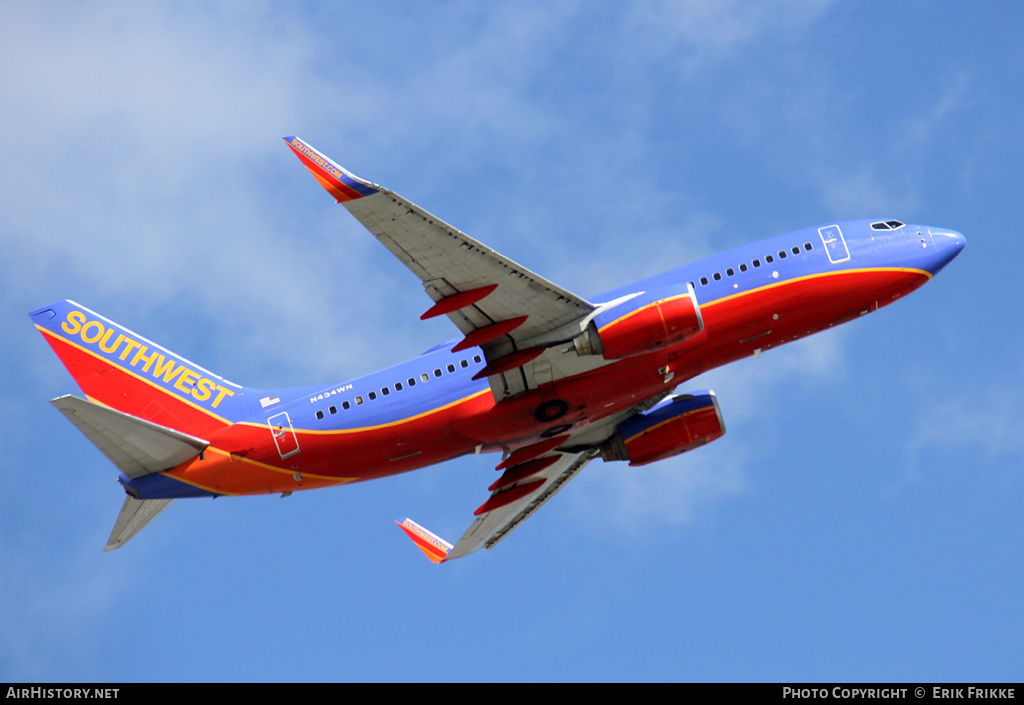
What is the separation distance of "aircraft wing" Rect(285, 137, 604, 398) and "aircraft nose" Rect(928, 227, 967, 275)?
15223 mm

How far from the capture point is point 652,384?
41250 mm

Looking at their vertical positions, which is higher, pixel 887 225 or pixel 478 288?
pixel 887 225

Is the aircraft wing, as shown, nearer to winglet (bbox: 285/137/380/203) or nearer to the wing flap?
winglet (bbox: 285/137/380/203)

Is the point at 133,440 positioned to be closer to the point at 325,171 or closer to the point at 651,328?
the point at 325,171

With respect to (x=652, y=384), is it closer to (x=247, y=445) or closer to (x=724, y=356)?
(x=724, y=356)

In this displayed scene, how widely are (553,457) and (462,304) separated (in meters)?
13.5

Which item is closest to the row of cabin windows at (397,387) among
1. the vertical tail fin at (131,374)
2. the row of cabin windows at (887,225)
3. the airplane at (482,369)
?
the airplane at (482,369)

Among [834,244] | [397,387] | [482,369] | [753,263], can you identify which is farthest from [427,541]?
[834,244]

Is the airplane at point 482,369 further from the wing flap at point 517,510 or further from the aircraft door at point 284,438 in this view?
the wing flap at point 517,510

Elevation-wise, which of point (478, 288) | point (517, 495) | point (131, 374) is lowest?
point (517, 495)

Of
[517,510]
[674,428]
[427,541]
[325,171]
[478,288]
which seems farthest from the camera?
[427,541]

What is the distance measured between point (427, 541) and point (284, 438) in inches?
517

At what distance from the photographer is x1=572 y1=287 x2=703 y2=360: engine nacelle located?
127 feet

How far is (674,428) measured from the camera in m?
45.9
